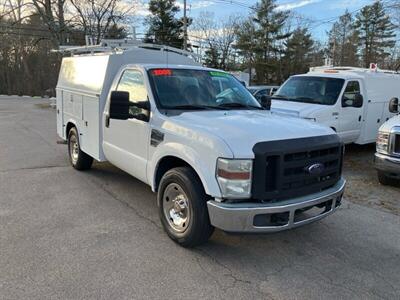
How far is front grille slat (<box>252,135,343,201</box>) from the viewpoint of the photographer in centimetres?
360

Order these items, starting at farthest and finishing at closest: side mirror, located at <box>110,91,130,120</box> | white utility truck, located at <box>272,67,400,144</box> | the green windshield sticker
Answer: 1. white utility truck, located at <box>272,67,400,144</box>
2. the green windshield sticker
3. side mirror, located at <box>110,91,130,120</box>

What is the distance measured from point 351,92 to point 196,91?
5.65m

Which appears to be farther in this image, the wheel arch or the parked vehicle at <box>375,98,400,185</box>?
the wheel arch

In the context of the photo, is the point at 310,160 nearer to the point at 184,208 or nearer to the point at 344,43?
the point at 184,208

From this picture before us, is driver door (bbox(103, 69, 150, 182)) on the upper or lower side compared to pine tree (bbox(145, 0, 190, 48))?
lower

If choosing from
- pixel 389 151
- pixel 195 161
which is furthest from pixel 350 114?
pixel 195 161

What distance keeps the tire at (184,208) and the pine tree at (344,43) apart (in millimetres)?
50663

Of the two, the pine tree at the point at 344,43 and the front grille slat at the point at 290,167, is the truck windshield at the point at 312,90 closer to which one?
the front grille slat at the point at 290,167

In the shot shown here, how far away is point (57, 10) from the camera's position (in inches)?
1191

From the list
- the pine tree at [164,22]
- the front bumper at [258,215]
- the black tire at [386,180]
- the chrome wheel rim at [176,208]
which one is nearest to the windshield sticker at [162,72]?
the chrome wheel rim at [176,208]

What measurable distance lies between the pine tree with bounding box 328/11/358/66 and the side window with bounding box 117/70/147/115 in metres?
49.5

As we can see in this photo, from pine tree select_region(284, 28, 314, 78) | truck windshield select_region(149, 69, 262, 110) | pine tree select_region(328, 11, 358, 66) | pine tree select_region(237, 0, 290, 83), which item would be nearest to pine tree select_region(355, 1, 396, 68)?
pine tree select_region(328, 11, 358, 66)

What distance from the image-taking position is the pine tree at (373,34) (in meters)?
49.4

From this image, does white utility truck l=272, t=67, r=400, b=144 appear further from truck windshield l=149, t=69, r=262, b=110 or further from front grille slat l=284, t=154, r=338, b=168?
front grille slat l=284, t=154, r=338, b=168
